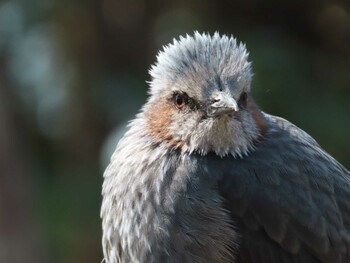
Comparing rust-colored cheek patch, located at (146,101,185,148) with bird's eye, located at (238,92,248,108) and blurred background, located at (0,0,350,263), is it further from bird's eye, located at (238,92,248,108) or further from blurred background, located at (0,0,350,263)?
blurred background, located at (0,0,350,263)

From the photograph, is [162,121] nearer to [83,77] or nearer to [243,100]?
[243,100]

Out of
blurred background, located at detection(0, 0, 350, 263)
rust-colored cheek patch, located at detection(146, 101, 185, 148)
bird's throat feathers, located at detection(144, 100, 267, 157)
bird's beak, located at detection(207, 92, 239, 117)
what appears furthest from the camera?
blurred background, located at detection(0, 0, 350, 263)

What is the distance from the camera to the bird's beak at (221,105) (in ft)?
11.0

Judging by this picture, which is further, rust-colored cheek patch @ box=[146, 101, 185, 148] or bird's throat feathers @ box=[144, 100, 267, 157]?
rust-colored cheek patch @ box=[146, 101, 185, 148]

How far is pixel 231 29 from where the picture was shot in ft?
21.7

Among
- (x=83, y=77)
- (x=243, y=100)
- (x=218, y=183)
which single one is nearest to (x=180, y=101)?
(x=243, y=100)

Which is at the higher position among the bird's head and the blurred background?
the blurred background

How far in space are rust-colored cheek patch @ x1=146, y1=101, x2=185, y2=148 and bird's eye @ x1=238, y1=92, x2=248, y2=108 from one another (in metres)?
0.27

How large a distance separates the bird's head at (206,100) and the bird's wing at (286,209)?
11 centimetres

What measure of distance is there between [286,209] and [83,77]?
400cm

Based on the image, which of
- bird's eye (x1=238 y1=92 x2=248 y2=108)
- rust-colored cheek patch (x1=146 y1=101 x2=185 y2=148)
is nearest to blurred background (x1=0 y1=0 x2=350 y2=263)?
rust-colored cheek patch (x1=146 y1=101 x2=185 y2=148)

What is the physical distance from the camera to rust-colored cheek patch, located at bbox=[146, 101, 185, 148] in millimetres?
3592

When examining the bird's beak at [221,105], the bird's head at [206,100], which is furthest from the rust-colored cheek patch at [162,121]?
the bird's beak at [221,105]

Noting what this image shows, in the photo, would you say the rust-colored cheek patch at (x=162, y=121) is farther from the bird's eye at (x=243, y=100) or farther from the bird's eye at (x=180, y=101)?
the bird's eye at (x=243, y=100)
